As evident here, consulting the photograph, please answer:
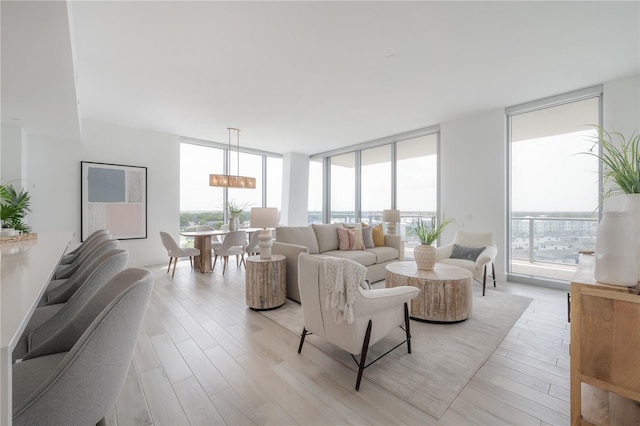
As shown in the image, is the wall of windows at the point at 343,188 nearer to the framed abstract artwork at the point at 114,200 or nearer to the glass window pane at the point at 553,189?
the glass window pane at the point at 553,189

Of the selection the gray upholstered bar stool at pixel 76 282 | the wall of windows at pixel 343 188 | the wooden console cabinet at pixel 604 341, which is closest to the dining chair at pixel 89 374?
the gray upholstered bar stool at pixel 76 282

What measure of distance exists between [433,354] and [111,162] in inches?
247

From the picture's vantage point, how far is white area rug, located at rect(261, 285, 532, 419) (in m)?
1.72

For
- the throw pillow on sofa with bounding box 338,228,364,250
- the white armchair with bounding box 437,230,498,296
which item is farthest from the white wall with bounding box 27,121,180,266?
the white armchair with bounding box 437,230,498,296

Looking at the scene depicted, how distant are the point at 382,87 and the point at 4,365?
402 centimetres

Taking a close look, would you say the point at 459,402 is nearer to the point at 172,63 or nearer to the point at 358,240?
the point at 358,240

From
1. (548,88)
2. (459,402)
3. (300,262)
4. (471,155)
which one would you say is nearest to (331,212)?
(471,155)

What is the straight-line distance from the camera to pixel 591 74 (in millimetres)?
3301

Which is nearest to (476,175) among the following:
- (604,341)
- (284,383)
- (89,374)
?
(604,341)

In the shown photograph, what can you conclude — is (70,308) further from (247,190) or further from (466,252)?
(247,190)

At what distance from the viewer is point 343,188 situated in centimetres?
734

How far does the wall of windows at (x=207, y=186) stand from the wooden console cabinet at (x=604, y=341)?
651 centimetres

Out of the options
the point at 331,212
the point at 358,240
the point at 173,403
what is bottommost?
the point at 173,403

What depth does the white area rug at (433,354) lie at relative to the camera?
5.65 ft
